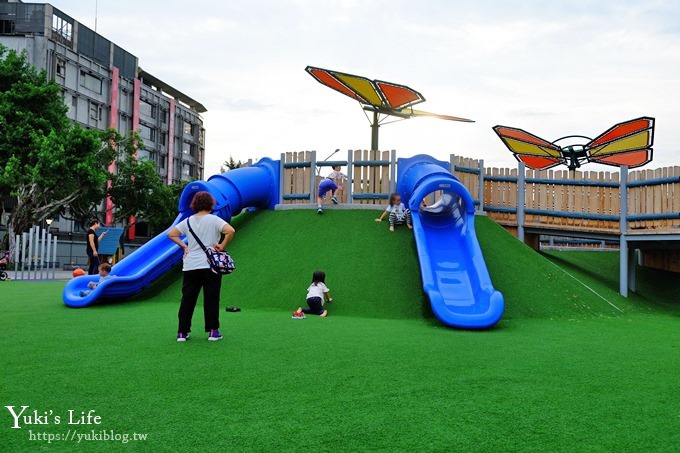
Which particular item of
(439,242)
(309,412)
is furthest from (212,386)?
(439,242)

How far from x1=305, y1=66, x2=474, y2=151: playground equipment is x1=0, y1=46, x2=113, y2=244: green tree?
14.9 m

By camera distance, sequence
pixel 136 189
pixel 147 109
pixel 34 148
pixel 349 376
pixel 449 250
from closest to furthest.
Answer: pixel 349 376 < pixel 449 250 < pixel 34 148 < pixel 136 189 < pixel 147 109

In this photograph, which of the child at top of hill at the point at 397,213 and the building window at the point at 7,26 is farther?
the building window at the point at 7,26

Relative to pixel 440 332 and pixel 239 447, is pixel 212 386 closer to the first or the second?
pixel 239 447

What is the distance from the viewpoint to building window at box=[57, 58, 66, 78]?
44.9m

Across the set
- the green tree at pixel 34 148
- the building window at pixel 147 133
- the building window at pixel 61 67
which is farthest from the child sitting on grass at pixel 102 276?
the building window at pixel 147 133

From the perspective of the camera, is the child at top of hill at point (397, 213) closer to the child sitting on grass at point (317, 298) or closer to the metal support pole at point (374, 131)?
the child sitting on grass at point (317, 298)

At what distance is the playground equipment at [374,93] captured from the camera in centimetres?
1986

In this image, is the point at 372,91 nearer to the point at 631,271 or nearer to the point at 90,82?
the point at 631,271

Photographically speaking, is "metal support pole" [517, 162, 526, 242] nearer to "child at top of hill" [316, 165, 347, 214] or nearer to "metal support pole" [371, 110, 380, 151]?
"child at top of hill" [316, 165, 347, 214]

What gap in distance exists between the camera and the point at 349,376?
482cm

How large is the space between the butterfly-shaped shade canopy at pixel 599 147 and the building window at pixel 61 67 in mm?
36694

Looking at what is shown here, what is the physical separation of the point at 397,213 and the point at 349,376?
29.5 ft

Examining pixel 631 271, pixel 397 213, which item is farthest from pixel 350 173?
pixel 631 271
